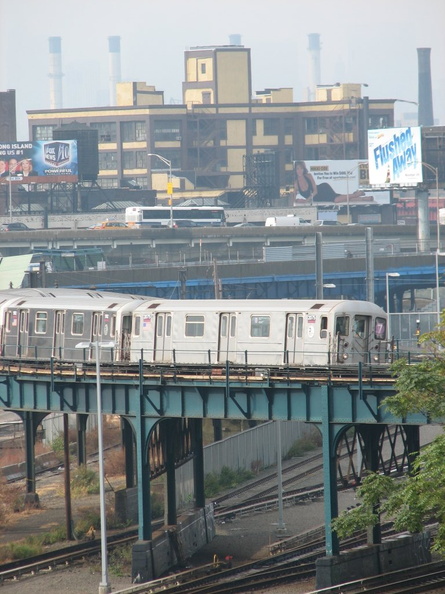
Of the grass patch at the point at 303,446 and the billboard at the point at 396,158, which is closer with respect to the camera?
the grass patch at the point at 303,446

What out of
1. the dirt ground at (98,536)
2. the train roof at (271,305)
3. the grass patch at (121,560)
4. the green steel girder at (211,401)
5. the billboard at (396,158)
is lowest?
the dirt ground at (98,536)

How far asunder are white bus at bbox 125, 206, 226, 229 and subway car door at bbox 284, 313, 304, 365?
131 metres

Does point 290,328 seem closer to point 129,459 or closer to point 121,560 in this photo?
point 121,560

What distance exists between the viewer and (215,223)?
186 m

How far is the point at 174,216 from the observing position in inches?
7283

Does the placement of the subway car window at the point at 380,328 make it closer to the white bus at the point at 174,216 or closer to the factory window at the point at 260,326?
the factory window at the point at 260,326

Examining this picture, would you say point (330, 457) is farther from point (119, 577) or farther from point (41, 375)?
point (41, 375)

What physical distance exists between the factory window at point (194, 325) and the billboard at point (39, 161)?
145 m

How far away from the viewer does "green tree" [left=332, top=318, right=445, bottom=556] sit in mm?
32281

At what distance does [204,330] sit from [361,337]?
19.9 ft

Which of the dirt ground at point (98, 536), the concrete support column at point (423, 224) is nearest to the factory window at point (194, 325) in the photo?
the dirt ground at point (98, 536)

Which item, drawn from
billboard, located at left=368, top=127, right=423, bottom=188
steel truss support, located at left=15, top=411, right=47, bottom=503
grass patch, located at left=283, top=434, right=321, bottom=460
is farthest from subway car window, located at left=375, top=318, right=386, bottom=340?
billboard, located at left=368, top=127, right=423, bottom=188

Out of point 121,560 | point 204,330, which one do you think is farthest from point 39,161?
point 121,560

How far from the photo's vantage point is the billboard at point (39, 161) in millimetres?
188125
